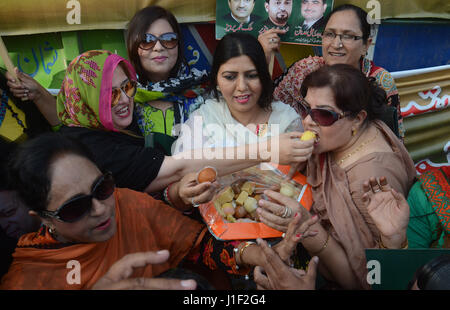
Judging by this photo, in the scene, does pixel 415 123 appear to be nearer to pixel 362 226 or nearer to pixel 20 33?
pixel 362 226

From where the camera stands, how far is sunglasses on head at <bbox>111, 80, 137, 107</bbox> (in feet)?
7.89

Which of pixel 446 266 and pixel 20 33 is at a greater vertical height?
pixel 20 33

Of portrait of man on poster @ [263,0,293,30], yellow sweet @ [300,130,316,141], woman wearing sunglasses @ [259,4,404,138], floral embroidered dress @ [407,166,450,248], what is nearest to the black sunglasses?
yellow sweet @ [300,130,316,141]

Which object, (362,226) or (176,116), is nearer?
(362,226)

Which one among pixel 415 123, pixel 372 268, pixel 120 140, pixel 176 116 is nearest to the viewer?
→ pixel 372 268

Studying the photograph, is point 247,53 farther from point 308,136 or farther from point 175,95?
point 308,136

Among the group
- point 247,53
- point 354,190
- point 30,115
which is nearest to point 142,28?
point 247,53

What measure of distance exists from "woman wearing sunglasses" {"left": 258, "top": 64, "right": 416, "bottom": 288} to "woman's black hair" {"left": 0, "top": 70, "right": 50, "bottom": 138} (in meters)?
2.07

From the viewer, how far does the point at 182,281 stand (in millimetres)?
1303

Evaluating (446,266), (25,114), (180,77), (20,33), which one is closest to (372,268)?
(446,266)

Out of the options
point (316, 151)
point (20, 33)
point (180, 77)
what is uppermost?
point (20, 33)

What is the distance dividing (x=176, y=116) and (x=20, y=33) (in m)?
1.75

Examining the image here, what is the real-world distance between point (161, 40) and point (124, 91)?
2.57ft

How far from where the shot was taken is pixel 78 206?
1.55m
